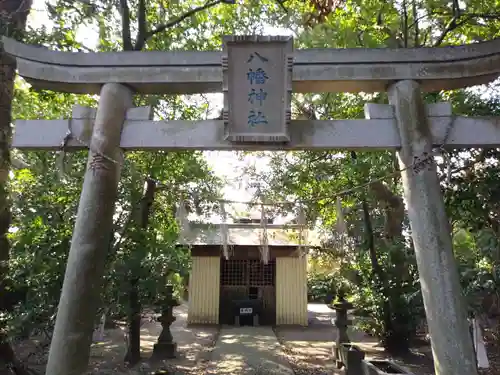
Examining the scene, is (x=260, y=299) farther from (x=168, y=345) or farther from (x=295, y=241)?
(x=168, y=345)

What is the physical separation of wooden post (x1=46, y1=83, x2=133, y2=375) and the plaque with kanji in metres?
1.44

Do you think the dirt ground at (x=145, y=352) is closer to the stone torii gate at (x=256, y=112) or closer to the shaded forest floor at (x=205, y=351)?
the shaded forest floor at (x=205, y=351)

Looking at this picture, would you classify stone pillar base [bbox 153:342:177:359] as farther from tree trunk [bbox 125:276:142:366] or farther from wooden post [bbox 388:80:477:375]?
wooden post [bbox 388:80:477:375]

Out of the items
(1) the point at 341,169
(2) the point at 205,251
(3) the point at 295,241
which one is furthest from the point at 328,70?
(2) the point at 205,251

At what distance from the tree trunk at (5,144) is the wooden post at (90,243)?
9.35ft

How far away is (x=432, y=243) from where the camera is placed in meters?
4.41

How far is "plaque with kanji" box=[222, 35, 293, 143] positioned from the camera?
478cm

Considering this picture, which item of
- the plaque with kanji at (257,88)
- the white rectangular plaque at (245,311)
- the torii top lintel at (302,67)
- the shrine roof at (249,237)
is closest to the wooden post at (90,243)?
Result: the torii top lintel at (302,67)

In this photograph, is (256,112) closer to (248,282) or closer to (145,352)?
(145,352)

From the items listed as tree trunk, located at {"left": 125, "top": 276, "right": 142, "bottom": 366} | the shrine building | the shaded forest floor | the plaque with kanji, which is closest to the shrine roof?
the shrine building

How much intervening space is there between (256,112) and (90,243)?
2560 millimetres

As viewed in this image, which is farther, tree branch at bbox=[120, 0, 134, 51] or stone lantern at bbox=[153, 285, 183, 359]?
stone lantern at bbox=[153, 285, 183, 359]

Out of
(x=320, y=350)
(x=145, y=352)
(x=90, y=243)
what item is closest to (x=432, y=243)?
(x=90, y=243)

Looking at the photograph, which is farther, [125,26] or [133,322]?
[133,322]
